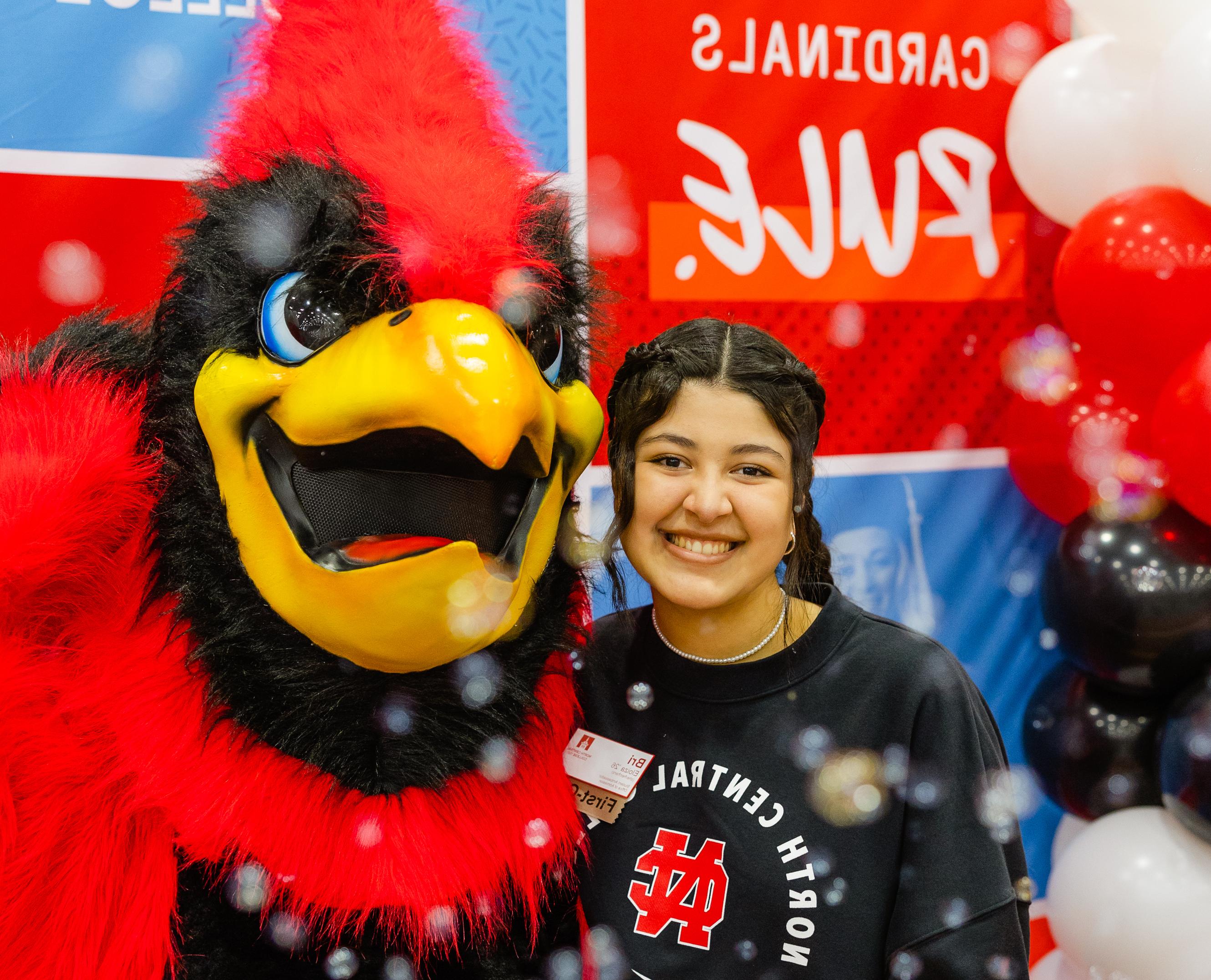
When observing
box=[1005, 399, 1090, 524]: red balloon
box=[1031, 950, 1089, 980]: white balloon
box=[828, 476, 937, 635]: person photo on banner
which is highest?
box=[1005, 399, 1090, 524]: red balloon

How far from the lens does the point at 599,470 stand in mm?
1734

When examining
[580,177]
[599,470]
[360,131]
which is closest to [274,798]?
[360,131]

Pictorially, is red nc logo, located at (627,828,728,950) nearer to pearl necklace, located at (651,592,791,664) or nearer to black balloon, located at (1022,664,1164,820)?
pearl necklace, located at (651,592,791,664)

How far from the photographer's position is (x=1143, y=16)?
64.1 inches

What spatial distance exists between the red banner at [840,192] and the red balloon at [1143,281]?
282 millimetres

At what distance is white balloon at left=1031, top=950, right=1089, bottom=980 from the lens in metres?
1.85

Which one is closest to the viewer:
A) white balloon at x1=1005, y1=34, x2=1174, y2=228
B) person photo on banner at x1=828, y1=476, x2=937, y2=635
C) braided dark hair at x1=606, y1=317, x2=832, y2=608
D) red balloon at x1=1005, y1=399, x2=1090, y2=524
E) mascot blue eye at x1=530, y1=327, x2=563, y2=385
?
mascot blue eye at x1=530, y1=327, x2=563, y2=385

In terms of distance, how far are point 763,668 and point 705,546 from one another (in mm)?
140

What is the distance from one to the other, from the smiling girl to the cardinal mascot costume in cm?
15

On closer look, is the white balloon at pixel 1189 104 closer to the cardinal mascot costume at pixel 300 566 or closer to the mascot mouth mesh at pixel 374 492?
the cardinal mascot costume at pixel 300 566

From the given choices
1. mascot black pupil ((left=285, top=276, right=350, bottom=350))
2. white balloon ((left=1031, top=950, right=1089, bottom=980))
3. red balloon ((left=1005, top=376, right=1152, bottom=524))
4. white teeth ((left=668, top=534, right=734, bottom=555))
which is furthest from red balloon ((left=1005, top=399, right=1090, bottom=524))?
mascot black pupil ((left=285, top=276, right=350, bottom=350))

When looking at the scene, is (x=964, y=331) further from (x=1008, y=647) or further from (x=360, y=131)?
(x=360, y=131)

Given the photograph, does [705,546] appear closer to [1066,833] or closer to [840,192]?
[840,192]

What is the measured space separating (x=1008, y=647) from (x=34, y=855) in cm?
174
